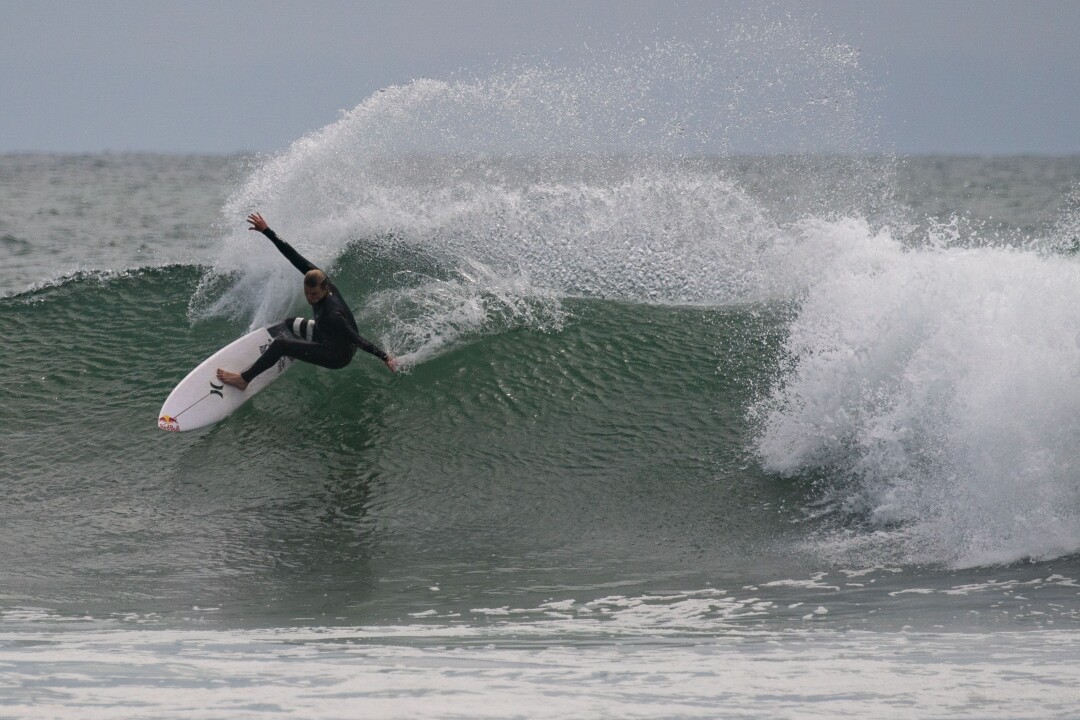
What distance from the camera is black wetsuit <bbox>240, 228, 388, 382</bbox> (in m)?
8.77

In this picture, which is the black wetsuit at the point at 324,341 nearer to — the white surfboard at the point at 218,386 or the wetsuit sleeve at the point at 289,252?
the wetsuit sleeve at the point at 289,252

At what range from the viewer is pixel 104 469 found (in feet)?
28.5

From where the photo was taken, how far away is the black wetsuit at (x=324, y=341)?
877cm

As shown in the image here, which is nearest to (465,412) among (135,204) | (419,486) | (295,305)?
(419,486)

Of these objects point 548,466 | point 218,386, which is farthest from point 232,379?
point 548,466

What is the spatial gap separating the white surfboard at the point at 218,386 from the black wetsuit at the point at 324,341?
22 centimetres

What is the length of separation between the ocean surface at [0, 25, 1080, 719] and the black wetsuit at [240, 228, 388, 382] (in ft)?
1.64

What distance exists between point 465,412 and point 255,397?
178cm

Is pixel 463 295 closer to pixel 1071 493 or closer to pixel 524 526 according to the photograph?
pixel 524 526

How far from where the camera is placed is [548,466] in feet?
27.9

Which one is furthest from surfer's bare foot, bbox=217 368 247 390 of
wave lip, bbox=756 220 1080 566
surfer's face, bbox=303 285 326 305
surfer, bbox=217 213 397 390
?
wave lip, bbox=756 220 1080 566

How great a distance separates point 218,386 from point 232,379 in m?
0.13

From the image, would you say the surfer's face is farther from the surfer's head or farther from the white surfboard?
the white surfboard

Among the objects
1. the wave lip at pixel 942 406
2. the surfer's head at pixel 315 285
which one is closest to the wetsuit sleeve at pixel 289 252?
the surfer's head at pixel 315 285
